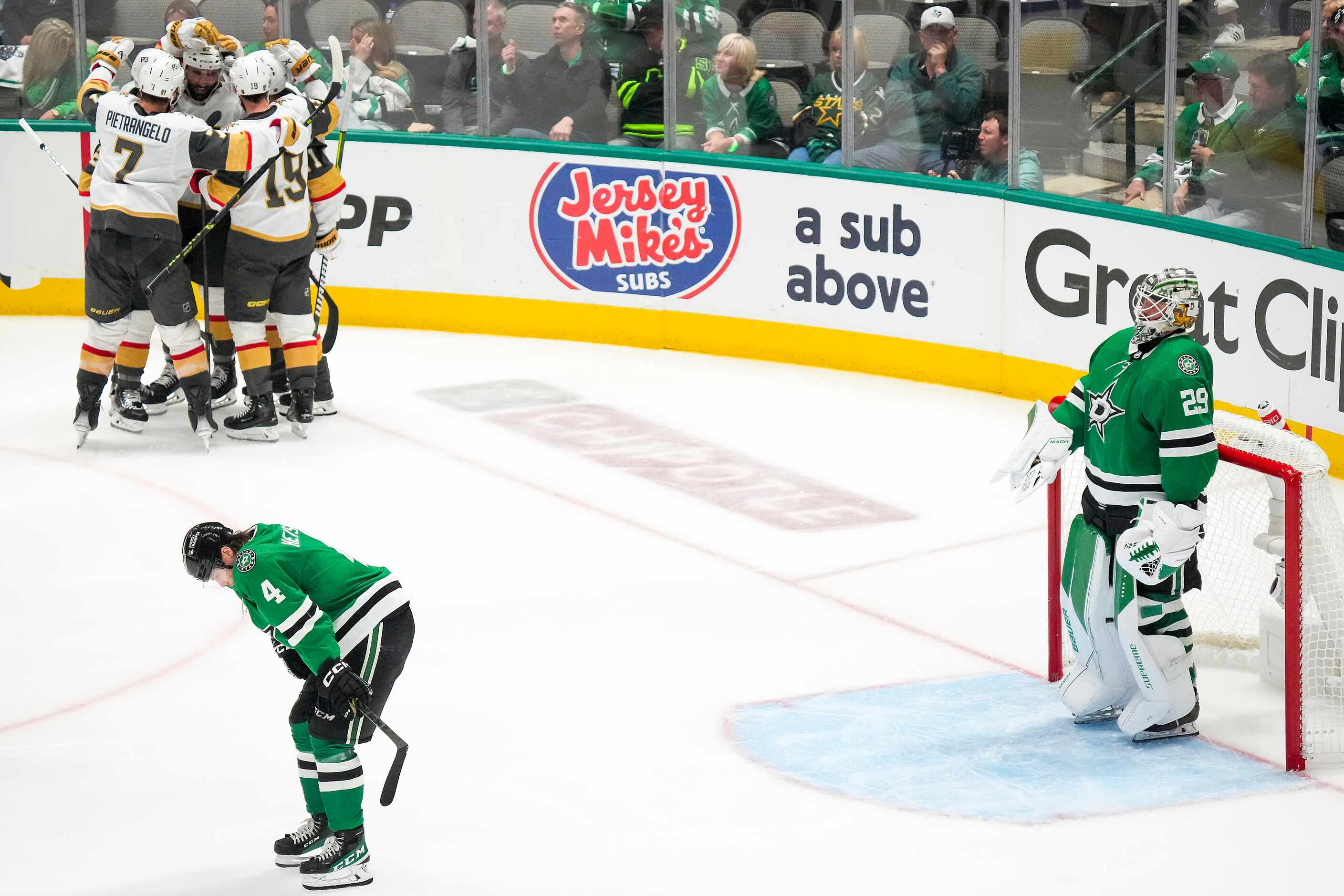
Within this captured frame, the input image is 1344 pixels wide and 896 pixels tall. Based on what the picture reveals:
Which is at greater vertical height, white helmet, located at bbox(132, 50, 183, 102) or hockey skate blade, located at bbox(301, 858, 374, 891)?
white helmet, located at bbox(132, 50, 183, 102)

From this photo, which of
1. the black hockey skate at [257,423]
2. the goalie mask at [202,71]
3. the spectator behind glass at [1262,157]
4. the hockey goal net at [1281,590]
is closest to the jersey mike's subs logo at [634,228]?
the black hockey skate at [257,423]

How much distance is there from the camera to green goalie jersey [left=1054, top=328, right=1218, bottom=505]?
15.2 ft

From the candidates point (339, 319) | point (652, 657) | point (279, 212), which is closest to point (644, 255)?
point (339, 319)

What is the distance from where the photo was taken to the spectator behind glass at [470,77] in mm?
10250

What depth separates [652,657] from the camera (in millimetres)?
5684

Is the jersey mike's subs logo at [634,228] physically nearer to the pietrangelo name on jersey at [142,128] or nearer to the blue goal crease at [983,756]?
the pietrangelo name on jersey at [142,128]

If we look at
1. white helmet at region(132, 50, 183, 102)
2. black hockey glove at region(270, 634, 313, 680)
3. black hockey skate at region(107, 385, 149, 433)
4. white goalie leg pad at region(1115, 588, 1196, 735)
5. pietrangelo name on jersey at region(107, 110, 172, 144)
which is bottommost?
white goalie leg pad at region(1115, 588, 1196, 735)

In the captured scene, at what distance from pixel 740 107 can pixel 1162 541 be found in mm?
5588

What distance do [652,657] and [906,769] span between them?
3.67 feet

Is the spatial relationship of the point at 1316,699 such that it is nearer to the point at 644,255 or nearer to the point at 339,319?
the point at 644,255

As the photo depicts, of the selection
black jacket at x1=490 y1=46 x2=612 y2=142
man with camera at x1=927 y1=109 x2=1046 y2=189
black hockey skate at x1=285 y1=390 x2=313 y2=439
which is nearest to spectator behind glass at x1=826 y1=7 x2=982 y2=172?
man with camera at x1=927 y1=109 x2=1046 y2=189

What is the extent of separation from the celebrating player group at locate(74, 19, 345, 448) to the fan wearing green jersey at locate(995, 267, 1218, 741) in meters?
3.96

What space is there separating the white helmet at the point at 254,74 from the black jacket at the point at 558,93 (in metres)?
2.55

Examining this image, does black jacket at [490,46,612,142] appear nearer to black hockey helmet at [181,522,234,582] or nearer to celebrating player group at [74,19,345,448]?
celebrating player group at [74,19,345,448]
